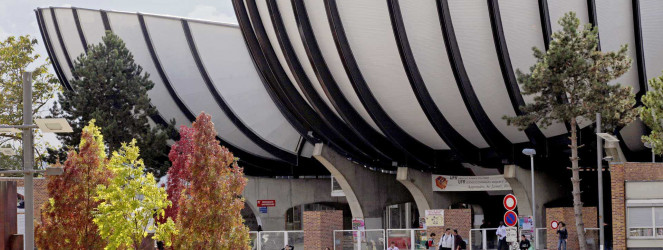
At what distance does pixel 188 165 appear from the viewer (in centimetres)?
2016

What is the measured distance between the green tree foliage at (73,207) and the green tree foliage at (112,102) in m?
23.5

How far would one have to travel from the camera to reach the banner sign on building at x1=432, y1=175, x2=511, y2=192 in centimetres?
4575

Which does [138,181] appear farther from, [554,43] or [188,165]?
[554,43]

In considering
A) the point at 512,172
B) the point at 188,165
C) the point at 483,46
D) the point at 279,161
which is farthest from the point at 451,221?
the point at 279,161

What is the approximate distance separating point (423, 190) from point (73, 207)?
94.0 feet

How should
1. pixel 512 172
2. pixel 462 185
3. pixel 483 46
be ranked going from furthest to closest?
pixel 462 185 < pixel 512 172 < pixel 483 46

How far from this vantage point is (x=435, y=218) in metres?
32.2

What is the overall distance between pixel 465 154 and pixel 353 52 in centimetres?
775

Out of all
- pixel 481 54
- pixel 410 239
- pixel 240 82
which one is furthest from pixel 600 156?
pixel 240 82

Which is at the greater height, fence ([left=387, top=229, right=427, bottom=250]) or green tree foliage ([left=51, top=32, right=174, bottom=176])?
green tree foliage ([left=51, top=32, right=174, bottom=176])

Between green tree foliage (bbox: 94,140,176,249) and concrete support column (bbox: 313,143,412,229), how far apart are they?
24.9 metres

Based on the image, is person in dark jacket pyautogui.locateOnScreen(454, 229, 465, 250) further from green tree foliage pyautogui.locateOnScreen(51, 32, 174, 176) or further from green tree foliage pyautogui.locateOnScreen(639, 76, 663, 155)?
green tree foliage pyautogui.locateOnScreen(51, 32, 174, 176)

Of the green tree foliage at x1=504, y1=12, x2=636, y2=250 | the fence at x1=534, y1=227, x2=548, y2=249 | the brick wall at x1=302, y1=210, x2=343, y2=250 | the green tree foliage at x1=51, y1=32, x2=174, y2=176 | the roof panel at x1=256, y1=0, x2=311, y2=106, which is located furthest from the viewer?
the green tree foliage at x1=51, y1=32, x2=174, y2=176

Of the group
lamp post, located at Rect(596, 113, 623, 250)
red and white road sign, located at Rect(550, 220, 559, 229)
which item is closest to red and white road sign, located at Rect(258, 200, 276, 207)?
lamp post, located at Rect(596, 113, 623, 250)
